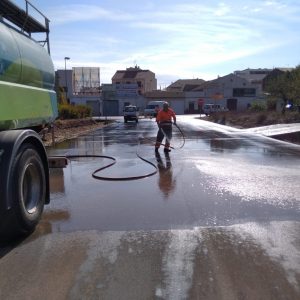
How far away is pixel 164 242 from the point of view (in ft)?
18.8

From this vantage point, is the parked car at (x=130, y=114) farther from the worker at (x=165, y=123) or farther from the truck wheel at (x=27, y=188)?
the truck wheel at (x=27, y=188)

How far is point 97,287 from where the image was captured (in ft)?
14.4

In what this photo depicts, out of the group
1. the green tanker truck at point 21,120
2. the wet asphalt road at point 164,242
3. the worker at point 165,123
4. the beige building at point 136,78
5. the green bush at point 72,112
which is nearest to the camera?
the wet asphalt road at point 164,242

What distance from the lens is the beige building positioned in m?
116

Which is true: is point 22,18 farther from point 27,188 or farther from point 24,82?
point 27,188

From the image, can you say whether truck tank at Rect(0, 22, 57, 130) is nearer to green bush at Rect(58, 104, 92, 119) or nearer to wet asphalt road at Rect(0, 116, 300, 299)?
wet asphalt road at Rect(0, 116, 300, 299)

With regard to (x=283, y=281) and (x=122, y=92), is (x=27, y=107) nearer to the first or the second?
(x=283, y=281)

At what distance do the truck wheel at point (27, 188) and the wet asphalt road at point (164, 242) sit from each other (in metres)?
0.25

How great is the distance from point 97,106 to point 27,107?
81235mm

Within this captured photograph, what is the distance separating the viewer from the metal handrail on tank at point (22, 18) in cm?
664

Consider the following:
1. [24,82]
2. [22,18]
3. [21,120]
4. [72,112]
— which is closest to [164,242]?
[21,120]

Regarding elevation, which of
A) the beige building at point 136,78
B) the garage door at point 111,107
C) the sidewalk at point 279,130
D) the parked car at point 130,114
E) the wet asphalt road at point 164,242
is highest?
the beige building at point 136,78

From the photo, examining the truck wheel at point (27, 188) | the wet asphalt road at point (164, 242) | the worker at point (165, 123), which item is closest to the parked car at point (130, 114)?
the worker at point (165, 123)

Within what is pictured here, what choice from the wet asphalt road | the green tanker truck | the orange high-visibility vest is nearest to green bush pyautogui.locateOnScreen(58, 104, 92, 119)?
the orange high-visibility vest
